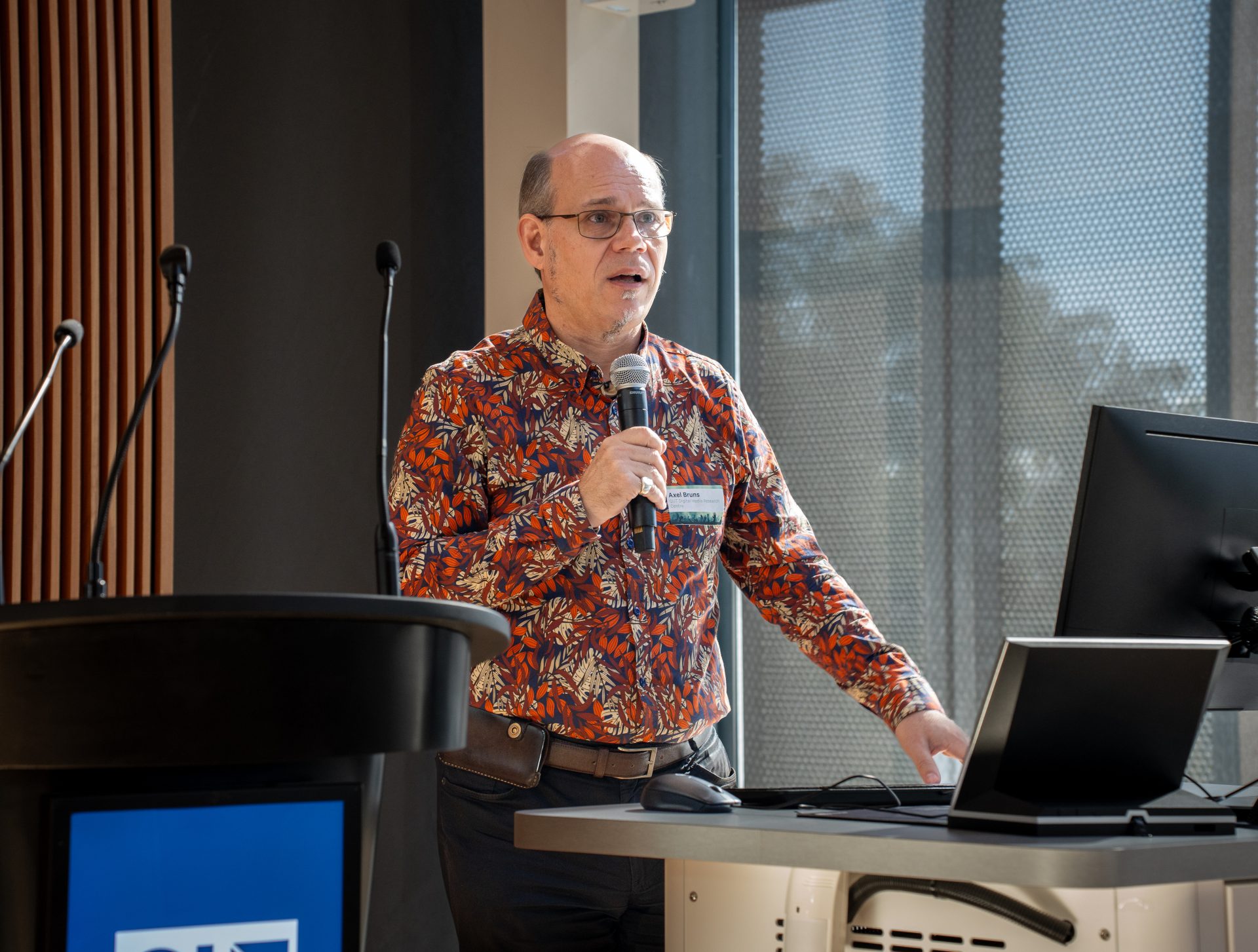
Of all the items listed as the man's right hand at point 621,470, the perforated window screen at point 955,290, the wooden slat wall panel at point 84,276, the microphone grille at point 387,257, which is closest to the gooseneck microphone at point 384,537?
the microphone grille at point 387,257

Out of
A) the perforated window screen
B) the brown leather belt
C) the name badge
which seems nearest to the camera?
the brown leather belt

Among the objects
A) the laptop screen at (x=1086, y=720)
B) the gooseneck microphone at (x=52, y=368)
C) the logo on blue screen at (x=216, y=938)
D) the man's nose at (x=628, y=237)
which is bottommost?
the logo on blue screen at (x=216, y=938)

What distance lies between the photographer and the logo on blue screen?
1220mm

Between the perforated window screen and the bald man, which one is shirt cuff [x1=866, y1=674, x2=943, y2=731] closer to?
the bald man

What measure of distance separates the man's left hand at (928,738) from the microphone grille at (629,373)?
2.25ft

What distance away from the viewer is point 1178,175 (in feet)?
12.0

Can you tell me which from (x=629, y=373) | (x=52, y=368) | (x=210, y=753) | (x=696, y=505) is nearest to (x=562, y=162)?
(x=629, y=373)

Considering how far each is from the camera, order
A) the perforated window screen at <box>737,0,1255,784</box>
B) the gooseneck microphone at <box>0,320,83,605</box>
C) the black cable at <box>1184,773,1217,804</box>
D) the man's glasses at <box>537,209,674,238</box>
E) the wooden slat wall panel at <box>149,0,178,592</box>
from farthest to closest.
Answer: the perforated window screen at <box>737,0,1255,784</box>, the wooden slat wall panel at <box>149,0,178,592</box>, the man's glasses at <box>537,209,674,238</box>, the black cable at <box>1184,773,1217,804</box>, the gooseneck microphone at <box>0,320,83,605</box>

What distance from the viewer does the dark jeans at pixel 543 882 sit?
205cm

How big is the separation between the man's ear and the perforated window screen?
1.74 m

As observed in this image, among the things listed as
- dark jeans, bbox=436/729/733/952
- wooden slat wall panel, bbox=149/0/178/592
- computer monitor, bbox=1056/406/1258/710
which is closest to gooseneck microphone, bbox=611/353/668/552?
dark jeans, bbox=436/729/733/952

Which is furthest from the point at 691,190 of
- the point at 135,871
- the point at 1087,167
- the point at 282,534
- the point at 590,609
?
the point at 135,871

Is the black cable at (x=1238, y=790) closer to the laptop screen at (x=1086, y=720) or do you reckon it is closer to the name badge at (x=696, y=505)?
the laptop screen at (x=1086, y=720)

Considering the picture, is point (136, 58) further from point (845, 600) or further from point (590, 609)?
point (845, 600)
